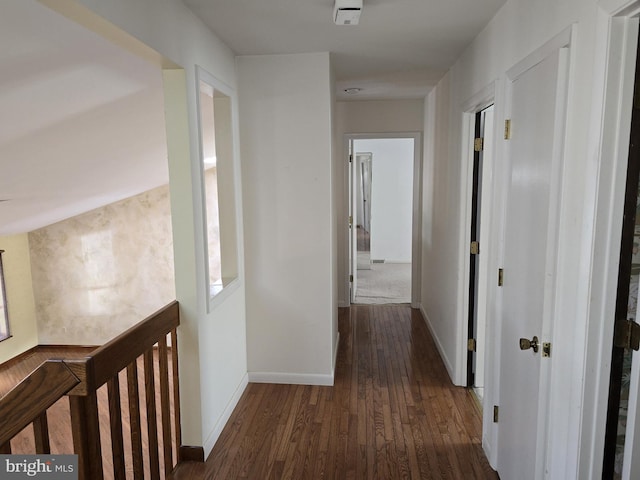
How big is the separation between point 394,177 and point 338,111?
2.92m

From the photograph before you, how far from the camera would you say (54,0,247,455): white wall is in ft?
6.18

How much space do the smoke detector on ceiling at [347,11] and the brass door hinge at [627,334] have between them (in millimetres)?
1674

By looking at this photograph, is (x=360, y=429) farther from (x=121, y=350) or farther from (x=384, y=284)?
(x=384, y=284)

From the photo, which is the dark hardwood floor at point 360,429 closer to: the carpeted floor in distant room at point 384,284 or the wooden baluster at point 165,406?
the wooden baluster at point 165,406

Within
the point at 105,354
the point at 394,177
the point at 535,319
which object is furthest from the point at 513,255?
the point at 394,177

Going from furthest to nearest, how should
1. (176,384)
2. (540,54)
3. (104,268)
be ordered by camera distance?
(104,268) → (176,384) → (540,54)

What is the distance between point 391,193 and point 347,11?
5758mm

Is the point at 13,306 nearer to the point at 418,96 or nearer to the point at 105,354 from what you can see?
the point at 105,354

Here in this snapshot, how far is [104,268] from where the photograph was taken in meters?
5.51

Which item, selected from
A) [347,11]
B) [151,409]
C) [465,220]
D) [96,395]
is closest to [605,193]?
[347,11]

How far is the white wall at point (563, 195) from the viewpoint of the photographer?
4.49ft

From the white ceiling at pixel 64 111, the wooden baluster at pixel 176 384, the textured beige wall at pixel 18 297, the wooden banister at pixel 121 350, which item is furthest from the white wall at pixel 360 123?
the textured beige wall at pixel 18 297

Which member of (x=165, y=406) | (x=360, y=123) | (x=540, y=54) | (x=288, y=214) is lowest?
(x=165, y=406)

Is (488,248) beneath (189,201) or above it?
beneath
